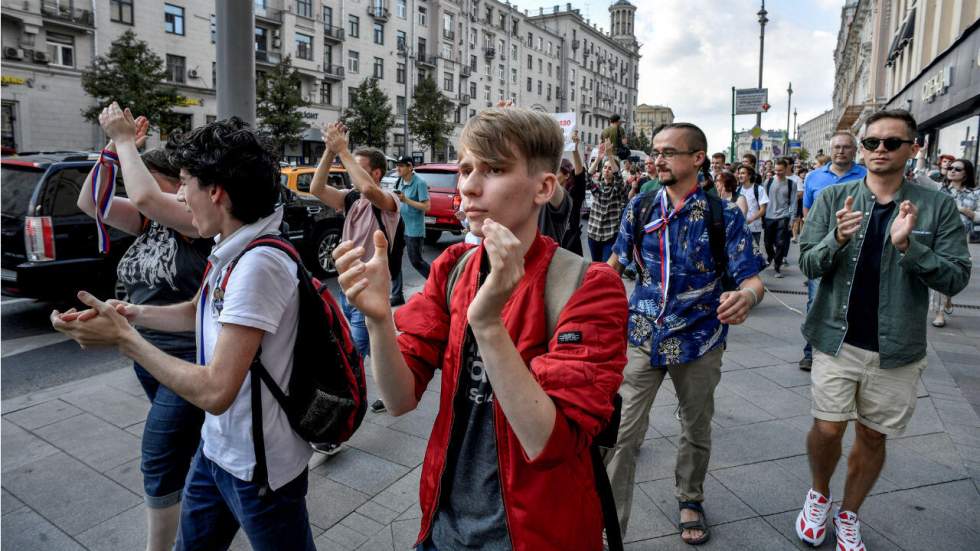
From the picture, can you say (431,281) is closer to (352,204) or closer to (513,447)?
(513,447)

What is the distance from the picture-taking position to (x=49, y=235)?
263 inches

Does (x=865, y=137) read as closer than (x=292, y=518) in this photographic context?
No

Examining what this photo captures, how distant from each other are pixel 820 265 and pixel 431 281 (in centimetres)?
216

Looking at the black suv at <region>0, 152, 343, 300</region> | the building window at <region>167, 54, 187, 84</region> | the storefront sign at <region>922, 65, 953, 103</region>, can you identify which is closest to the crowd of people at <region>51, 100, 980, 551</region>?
the black suv at <region>0, 152, 343, 300</region>

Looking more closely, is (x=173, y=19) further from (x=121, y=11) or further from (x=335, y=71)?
(x=335, y=71)

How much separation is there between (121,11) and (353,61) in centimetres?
1762

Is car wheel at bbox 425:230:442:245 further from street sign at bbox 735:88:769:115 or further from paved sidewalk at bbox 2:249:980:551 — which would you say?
street sign at bbox 735:88:769:115

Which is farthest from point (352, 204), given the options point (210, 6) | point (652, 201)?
point (210, 6)

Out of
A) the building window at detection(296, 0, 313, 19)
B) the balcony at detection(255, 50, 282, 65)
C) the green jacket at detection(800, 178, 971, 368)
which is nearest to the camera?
the green jacket at detection(800, 178, 971, 368)

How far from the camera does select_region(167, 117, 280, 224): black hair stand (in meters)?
1.98

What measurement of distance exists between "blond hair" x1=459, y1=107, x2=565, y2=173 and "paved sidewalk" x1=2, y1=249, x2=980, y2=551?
7.48 ft

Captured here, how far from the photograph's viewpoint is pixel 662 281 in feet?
10.3

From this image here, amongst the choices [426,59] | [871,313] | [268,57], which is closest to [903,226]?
[871,313]

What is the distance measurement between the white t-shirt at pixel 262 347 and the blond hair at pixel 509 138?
817mm
